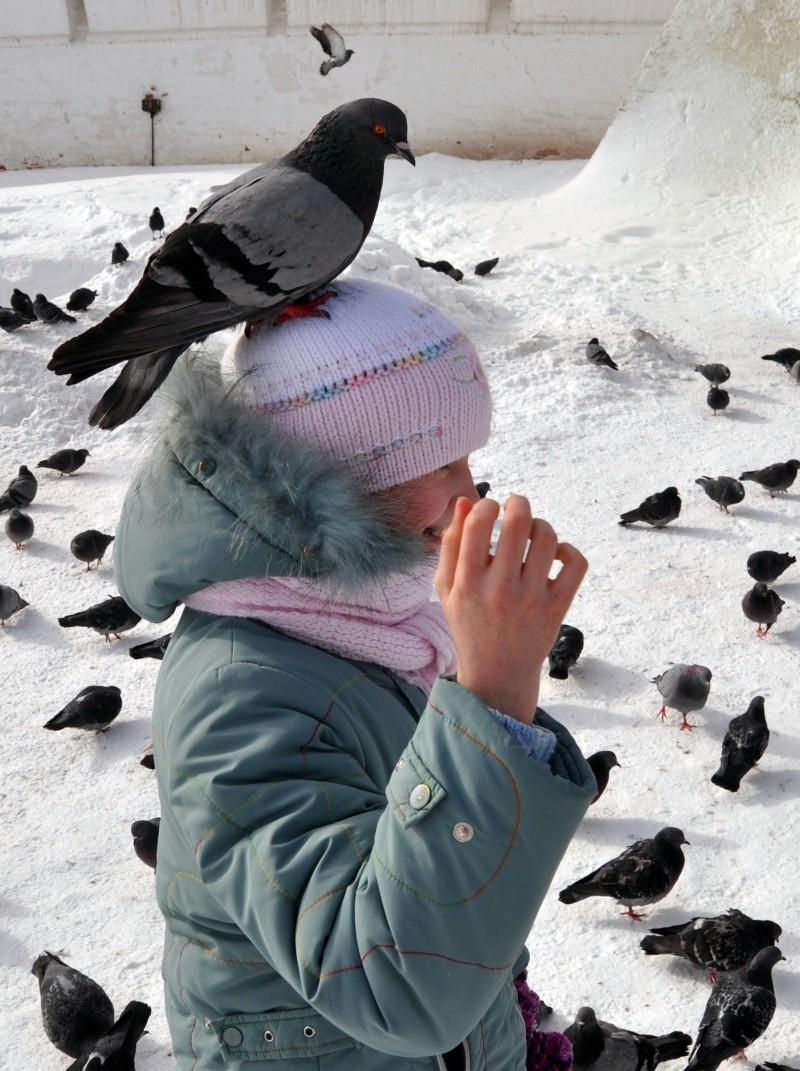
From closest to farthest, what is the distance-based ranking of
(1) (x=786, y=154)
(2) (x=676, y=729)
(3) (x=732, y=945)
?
(3) (x=732, y=945), (2) (x=676, y=729), (1) (x=786, y=154)

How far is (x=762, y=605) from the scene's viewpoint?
15.0ft

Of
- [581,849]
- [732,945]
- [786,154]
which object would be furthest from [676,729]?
[786,154]

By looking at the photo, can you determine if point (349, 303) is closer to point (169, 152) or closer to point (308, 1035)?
point (308, 1035)

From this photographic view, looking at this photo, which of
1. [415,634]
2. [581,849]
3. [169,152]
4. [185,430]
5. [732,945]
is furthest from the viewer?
[169,152]

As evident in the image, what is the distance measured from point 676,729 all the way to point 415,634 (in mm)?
2671

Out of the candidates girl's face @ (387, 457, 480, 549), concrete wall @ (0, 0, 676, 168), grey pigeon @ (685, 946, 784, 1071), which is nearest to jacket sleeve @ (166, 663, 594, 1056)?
girl's face @ (387, 457, 480, 549)

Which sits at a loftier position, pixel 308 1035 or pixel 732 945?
pixel 308 1035

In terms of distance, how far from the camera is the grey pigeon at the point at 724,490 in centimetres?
561

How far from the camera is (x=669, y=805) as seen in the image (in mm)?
3740

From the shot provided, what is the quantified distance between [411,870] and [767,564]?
4.08 meters

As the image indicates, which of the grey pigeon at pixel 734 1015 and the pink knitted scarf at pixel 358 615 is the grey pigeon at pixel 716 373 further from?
the pink knitted scarf at pixel 358 615

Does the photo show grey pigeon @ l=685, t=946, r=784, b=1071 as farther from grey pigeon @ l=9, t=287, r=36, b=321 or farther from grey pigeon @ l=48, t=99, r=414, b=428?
grey pigeon @ l=9, t=287, r=36, b=321

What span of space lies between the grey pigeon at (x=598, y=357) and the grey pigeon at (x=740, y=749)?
3856 millimetres

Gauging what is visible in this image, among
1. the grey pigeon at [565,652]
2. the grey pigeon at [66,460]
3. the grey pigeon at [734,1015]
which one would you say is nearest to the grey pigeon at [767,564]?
the grey pigeon at [565,652]
